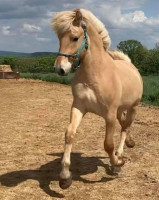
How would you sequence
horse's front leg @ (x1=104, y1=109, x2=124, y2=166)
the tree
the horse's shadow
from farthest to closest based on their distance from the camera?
the tree < the horse's shadow < horse's front leg @ (x1=104, y1=109, x2=124, y2=166)

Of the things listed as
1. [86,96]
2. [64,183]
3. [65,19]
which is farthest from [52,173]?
[65,19]

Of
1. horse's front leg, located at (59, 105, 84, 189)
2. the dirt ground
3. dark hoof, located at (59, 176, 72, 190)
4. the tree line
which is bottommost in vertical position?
the tree line

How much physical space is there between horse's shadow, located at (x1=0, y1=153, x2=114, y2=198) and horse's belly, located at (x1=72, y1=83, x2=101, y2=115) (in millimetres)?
1136

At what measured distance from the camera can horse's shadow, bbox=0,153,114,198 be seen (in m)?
4.53

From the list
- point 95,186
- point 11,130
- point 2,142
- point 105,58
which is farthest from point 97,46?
point 11,130

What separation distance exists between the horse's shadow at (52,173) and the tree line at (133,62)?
28.3m

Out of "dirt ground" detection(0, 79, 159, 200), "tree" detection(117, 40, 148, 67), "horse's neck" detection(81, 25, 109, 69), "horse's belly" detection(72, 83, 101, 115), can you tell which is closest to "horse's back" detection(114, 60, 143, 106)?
"horse's neck" detection(81, 25, 109, 69)

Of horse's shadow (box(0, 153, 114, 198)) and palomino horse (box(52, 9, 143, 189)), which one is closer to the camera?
palomino horse (box(52, 9, 143, 189))

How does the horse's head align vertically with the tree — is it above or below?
above

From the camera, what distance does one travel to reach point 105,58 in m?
4.33

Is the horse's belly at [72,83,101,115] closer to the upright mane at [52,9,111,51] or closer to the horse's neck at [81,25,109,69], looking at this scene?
the horse's neck at [81,25,109,69]

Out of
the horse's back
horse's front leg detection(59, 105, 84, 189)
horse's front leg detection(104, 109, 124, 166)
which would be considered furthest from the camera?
the horse's back

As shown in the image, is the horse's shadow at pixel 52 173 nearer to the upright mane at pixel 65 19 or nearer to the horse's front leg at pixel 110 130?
the horse's front leg at pixel 110 130

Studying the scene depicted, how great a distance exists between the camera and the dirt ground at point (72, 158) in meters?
4.26
